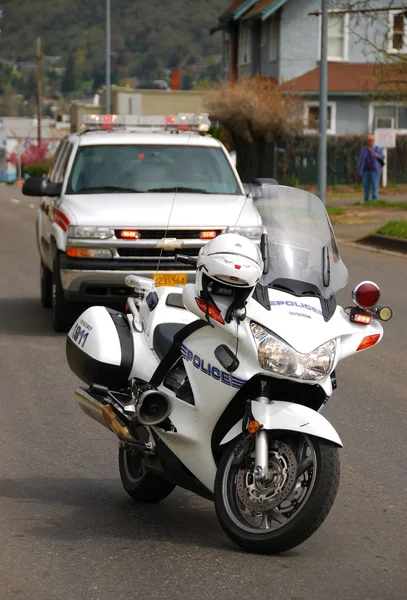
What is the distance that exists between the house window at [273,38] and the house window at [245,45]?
2362 mm

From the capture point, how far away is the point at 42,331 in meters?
12.3

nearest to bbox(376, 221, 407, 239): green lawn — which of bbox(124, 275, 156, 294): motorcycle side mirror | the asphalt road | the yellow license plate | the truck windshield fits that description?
the truck windshield

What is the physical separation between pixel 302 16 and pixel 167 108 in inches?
1196

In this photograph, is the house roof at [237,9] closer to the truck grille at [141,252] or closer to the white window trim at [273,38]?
the white window trim at [273,38]

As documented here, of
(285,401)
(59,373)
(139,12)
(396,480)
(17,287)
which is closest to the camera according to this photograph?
(285,401)

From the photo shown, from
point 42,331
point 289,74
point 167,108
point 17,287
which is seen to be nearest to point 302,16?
point 289,74

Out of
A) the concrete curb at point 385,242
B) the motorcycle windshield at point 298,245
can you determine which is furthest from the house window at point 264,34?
the motorcycle windshield at point 298,245

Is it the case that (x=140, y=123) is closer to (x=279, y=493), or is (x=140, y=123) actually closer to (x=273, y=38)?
(x=279, y=493)

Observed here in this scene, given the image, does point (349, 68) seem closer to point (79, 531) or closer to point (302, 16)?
point (302, 16)

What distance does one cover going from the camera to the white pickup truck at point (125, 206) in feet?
38.6

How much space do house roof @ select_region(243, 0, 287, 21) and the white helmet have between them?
44935 mm

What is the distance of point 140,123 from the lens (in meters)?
14.2

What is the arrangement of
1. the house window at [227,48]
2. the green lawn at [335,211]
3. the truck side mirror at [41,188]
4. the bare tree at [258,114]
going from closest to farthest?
the truck side mirror at [41,188] < the green lawn at [335,211] < the bare tree at [258,114] < the house window at [227,48]

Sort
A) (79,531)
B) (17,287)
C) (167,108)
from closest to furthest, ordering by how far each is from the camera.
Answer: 1. (79,531)
2. (17,287)
3. (167,108)
